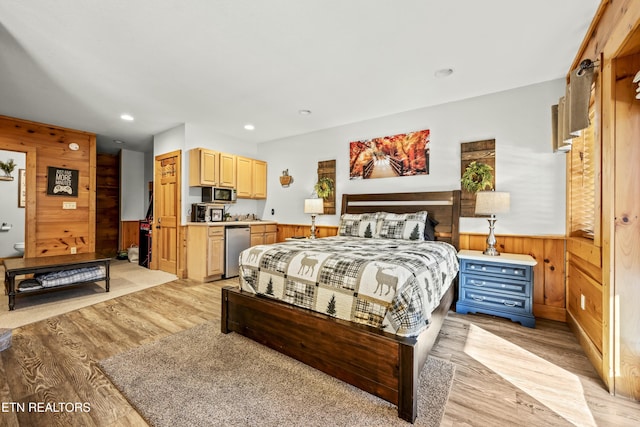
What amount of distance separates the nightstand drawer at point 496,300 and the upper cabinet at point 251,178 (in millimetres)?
4006

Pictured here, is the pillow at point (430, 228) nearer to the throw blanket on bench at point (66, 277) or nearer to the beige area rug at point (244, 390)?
the beige area rug at point (244, 390)

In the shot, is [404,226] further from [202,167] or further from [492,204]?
[202,167]

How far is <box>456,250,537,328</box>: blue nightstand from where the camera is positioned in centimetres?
277

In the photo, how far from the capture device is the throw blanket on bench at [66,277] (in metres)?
3.42

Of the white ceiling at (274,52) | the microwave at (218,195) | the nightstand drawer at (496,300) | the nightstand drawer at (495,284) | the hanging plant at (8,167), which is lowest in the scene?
the nightstand drawer at (496,300)

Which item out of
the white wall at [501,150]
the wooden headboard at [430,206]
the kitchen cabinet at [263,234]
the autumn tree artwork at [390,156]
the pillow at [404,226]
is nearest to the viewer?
the white wall at [501,150]

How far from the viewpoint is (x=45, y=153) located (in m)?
4.84

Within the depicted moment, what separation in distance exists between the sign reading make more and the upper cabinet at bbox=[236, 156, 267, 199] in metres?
3.02

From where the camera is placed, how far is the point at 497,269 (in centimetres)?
291

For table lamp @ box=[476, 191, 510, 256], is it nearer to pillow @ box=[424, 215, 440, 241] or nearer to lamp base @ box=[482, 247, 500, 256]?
lamp base @ box=[482, 247, 500, 256]

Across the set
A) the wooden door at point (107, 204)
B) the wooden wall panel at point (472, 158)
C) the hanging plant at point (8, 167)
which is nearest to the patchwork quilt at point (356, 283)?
the wooden wall panel at point (472, 158)

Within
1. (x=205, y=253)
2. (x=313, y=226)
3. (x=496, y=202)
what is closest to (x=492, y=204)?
(x=496, y=202)

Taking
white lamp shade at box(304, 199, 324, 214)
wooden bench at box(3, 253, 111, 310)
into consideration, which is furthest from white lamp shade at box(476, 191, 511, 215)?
wooden bench at box(3, 253, 111, 310)

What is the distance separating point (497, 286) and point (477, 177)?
4.35ft
